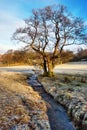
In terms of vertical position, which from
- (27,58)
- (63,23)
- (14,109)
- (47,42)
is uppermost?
(63,23)

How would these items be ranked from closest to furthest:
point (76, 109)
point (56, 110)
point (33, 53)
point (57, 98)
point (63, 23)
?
point (76, 109)
point (56, 110)
point (57, 98)
point (63, 23)
point (33, 53)

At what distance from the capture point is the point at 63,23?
93.2ft

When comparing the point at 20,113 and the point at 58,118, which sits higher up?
the point at 20,113

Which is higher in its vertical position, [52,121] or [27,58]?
[27,58]

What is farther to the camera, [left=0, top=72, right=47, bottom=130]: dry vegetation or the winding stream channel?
the winding stream channel

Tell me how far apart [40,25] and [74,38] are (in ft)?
15.8

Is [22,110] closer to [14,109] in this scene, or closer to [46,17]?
[14,109]

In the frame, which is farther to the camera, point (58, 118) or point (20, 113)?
point (58, 118)

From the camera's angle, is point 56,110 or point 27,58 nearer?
point 56,110

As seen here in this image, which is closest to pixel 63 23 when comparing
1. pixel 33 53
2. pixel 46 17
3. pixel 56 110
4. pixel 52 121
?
pixel 46 17

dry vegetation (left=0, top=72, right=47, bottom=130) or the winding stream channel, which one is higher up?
dry vegetation (left=0, top=72, right=47, bottom=130)

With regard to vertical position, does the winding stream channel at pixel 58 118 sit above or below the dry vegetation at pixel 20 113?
below

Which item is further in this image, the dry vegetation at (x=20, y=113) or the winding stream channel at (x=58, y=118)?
the winding stream channel at (x=58, y=118)

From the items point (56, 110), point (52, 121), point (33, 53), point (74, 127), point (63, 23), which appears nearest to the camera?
point (74, 127)
